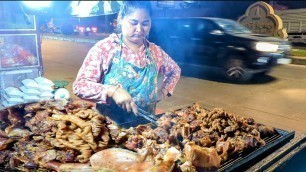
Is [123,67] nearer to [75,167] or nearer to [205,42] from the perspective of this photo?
[75,167]

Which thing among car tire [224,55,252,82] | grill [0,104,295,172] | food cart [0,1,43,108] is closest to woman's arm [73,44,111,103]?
grill [0,104,295,172]

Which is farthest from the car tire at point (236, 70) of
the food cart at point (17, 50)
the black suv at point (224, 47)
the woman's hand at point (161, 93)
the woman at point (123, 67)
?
the woman at point (123, 67)

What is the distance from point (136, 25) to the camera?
2.39m

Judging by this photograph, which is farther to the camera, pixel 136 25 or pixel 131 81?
pixel 131 81

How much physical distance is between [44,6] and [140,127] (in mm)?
1122

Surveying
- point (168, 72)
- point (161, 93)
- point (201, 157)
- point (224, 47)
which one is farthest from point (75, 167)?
point (224, 47)

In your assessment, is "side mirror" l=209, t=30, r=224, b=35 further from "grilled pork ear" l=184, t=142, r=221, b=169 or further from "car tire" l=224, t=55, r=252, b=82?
"grilled pork ear" l=184, t=142, r=221, b=169

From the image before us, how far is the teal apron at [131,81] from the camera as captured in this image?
2.49m

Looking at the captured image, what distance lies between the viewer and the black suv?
8.27 metres

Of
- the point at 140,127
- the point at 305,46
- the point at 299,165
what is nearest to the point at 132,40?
the point at 140,127

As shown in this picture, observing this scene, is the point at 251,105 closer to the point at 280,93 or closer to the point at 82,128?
the point at 280,93

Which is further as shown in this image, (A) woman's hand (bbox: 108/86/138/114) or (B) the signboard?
(B) the signboard

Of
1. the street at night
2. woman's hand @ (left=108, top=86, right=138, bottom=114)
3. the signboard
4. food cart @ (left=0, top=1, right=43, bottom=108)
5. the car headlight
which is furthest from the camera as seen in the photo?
the signboard

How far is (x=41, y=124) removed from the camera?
1761 millimetres
